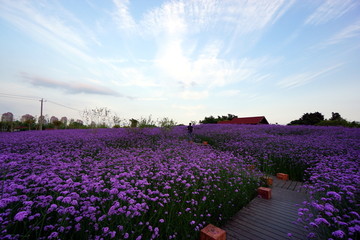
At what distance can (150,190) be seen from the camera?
103 inches

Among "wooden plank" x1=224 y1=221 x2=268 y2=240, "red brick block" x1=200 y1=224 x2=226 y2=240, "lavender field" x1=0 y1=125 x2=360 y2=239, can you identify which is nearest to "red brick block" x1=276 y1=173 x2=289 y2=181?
"lavender field" x1=0 y1=125 x2=360 y2=239

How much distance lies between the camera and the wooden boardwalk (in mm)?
2990

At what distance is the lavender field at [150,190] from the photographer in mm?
2059

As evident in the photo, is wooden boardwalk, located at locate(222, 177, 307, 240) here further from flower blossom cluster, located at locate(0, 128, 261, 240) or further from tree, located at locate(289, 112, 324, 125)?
tree, located at locate(289, 112, 324, 125)

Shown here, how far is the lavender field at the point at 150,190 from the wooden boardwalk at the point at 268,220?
0.23m

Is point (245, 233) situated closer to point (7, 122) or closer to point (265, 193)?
point (265, 193)

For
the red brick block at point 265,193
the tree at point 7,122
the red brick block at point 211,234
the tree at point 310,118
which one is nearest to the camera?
the red brick block at point 211,234

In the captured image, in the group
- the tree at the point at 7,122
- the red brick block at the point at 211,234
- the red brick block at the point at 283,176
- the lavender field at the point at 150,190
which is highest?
the tree at the point at 7,122

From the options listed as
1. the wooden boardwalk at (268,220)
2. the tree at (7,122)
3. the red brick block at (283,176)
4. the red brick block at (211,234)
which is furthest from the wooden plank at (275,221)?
the tree at (7,122)

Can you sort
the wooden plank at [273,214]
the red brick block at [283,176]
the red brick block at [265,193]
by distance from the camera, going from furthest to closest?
1. the red brick block at [283,176]
2. the red brick block at [265,193]
3. the wooden plank at [273,214]

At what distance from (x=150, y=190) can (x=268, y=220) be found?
2.87m

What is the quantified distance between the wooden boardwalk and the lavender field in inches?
9.1

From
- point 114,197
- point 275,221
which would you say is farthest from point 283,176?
point 114,197

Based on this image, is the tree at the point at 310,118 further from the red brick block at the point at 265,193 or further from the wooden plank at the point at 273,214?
the wooden plank at the point at 273,214
